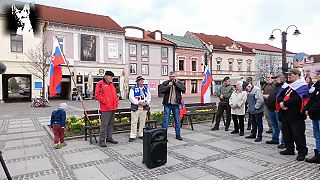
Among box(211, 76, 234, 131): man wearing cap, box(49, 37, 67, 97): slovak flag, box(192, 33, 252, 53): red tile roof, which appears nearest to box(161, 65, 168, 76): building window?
box(192, 33, 252, 53): red tile roof

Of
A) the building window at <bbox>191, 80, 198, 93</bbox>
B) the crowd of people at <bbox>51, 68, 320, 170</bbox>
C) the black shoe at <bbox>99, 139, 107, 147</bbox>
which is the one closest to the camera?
the crowd of people at <bbox>51, 68, 320, 170</bbox>

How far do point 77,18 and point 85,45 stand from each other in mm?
4073

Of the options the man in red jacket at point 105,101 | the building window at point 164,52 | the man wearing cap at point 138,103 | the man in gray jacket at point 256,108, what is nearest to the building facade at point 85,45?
the building window at point 164,52

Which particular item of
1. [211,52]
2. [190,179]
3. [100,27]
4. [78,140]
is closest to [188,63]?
[211,52]

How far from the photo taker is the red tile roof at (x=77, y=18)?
1134 inches

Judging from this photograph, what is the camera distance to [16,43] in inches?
1029

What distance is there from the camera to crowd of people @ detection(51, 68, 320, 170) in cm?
499

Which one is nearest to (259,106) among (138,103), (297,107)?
(297,107)

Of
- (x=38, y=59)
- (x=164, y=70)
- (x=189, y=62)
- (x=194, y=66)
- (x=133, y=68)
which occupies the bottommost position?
(x=164, y=70)

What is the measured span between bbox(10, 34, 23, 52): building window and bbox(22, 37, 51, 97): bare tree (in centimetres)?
95

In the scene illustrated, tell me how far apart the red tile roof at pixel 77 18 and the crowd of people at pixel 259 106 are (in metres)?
25.0

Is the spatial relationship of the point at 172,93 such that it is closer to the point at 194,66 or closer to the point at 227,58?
the point at 194,66

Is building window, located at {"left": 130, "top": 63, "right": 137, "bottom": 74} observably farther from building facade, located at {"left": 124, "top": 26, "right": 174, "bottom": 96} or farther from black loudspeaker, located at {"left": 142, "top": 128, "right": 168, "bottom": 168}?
black loudspeaker, located at {"left": 142, "top": 128, "right": 168, "bottom": 168}

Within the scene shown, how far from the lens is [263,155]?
5445 mm
